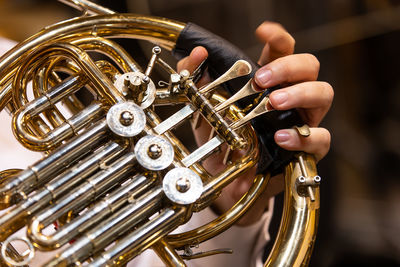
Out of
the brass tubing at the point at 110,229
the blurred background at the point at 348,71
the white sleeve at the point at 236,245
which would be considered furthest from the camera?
the blurred background at the point at 348,71

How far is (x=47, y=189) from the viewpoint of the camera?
511mm

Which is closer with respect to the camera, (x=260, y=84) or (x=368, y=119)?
(x=260, y=84)

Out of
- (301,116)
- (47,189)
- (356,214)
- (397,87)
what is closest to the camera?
(47,189)

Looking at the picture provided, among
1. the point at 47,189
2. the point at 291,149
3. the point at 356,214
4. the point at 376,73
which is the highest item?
the point at 47,189

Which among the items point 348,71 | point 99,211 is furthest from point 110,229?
point 348,71

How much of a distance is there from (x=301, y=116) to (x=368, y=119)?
1.03 m

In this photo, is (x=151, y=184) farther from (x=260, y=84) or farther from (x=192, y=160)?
(x=260, y=84)

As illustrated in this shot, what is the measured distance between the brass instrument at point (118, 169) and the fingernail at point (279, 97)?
0.05 ft

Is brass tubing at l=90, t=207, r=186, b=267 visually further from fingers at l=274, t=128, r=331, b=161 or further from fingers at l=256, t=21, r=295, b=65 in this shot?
fingers at l=256, t=21, r=295, b=65

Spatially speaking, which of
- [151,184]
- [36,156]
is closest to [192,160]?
[151,184]

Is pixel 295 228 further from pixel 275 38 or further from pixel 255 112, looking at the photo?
pixel 275 38

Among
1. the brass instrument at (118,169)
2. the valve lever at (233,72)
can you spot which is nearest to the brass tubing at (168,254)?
the brass instrument at (118,169)

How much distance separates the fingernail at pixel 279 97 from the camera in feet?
1.89

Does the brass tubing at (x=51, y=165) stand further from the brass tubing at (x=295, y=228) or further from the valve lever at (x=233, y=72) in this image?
the brass tubing at (x=295, y=228)
